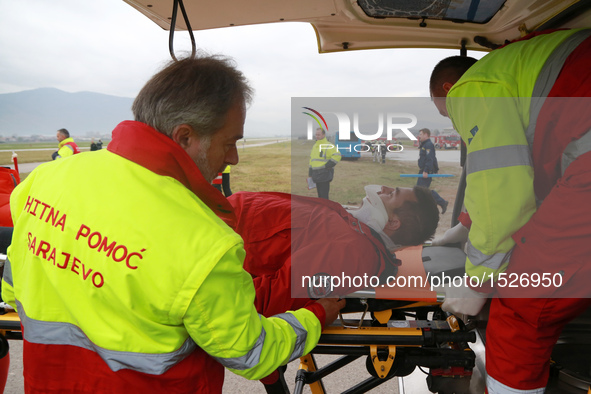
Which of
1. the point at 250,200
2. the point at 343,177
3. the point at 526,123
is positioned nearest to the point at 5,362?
the point at 250,200

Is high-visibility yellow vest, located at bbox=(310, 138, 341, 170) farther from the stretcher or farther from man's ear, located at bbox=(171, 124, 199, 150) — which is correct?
man's ear, located at bbox=(171, 124, 199, 150)

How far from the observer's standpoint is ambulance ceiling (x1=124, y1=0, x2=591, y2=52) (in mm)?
1814

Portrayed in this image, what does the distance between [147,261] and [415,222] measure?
63.4 inches

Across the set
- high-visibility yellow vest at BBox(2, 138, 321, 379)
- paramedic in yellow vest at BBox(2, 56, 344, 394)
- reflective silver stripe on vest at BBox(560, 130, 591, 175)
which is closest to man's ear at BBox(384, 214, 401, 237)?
reflective silver stripe on vest at BBox(560, 130, 591, 175)

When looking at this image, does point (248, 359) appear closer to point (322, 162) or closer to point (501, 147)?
point (501, 147)

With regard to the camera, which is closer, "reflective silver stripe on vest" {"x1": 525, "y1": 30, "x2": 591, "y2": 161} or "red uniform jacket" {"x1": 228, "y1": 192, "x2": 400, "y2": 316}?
"reflective silver stripe on vest" {"x1": 525, "y1": 30, "x2": 591, "y2": 161}

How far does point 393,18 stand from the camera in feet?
7.09

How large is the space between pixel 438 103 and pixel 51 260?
1607 millimetres

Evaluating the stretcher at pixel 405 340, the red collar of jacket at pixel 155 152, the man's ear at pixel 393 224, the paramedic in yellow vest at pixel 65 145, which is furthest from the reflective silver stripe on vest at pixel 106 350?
the paramedic in yellow vest at pixel 65 145

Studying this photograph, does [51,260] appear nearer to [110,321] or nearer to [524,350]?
[110,321]

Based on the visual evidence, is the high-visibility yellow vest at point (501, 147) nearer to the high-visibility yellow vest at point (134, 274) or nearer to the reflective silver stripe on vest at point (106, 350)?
the high-visibility yellow vest at point (134, 274)

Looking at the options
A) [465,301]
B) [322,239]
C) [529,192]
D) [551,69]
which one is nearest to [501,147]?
[529,192]

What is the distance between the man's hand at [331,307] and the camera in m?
1.67

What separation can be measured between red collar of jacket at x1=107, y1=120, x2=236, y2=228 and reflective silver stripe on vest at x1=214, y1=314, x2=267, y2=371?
438 millimetres
